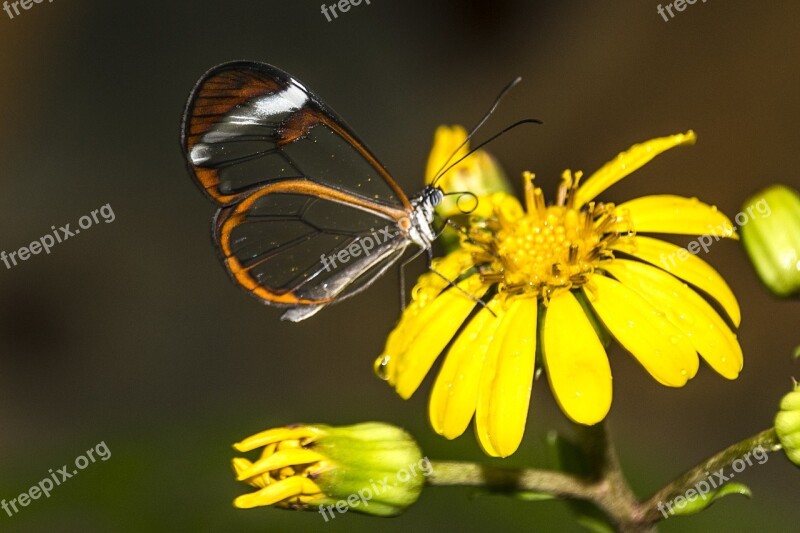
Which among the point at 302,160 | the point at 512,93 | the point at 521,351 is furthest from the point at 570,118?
the point at 521,351

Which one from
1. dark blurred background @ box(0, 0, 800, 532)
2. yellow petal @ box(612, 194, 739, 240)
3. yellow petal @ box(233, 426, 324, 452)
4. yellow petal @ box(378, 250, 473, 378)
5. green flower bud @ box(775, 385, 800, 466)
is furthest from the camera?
dark blurred background @ box(0, 0, 800, 532)

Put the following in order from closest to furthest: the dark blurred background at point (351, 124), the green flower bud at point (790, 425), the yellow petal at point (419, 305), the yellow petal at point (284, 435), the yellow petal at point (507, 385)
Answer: the green flower bud at point (790, 425) → the yellow petal at point (507, 385) → the yellow petal at point (284, 435) → the yellow petal at point (419, 305) → the dark blurred background at point (351, 124)

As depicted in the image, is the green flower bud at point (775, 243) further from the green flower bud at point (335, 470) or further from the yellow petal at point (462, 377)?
the green flower bud at point (335, 470)

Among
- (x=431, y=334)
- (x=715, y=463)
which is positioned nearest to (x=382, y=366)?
(x=431, y=334)

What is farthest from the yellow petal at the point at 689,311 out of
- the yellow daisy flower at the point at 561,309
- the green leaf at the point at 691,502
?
the green leaf at the point at 691,502

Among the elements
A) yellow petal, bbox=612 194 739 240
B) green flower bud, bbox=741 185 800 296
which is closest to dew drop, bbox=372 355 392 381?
yellow petal, bbox=612 194 739 240

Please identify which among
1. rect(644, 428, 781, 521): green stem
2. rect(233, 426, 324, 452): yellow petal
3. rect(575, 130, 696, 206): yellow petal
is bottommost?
rect(644, 428, 781, 521): green stem

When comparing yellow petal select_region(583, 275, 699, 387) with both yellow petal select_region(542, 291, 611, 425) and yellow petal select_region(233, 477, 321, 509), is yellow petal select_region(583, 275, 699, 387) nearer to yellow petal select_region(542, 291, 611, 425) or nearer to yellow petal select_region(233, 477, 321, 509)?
yellow petal select_region(542, 291, 611, 425)
